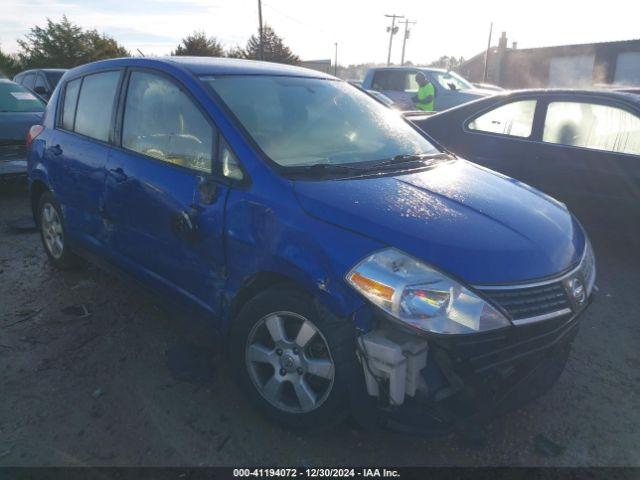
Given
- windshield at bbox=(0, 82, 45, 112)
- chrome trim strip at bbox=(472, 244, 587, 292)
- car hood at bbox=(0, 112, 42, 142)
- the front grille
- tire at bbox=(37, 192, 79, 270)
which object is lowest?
tire at bbox=(37, 192, 79, 270)

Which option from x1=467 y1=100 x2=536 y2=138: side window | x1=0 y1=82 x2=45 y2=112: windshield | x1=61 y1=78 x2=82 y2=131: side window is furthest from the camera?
x1=0 y1=82 x2=45 y2=112: windshield

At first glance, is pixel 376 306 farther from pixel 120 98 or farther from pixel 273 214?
pixel 120 98

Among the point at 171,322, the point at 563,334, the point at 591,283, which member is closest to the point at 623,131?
the point at 591,283

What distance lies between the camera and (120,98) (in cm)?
351

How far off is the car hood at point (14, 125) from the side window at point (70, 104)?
11.0 feet

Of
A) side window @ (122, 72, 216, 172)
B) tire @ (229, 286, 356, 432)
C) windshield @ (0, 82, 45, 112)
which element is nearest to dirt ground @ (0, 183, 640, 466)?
tire @ (229, 286, 356, 432)

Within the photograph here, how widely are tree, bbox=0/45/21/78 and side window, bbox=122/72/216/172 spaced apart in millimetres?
28047

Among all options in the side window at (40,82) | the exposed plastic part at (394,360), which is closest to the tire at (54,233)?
the exposed plastic part at (394,360)

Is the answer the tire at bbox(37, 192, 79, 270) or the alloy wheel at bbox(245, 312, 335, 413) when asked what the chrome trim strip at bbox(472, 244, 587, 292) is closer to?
the alloy wheel at bbox(245, 312, 335, 413)

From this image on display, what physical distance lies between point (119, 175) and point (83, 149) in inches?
27.0

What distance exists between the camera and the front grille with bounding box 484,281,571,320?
2117 mm

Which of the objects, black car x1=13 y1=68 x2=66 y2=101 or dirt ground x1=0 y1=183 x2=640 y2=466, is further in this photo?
black car x1=13 y1=68 x2=66 y2=101

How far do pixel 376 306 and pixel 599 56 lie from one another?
122 feet

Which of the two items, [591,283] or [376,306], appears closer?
[376,306]
